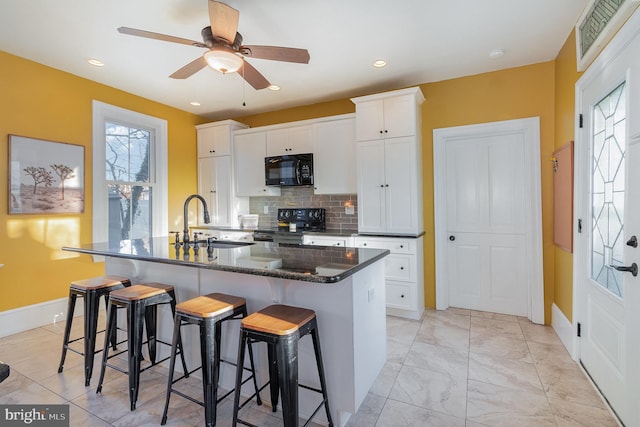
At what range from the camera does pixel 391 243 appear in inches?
135

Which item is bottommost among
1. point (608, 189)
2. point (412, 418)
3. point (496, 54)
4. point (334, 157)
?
point (412, 418)

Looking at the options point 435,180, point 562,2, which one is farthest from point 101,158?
point 562,2

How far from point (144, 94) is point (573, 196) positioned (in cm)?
486

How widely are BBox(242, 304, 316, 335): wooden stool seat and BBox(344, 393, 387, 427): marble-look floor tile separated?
711mm

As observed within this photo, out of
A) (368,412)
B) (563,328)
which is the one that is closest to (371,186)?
(563,328)

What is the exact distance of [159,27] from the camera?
2.53m

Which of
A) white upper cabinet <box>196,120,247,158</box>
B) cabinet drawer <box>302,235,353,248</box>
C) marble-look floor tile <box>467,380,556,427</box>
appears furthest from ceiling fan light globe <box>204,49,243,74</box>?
marble-look floor tile <box>467,380,556,427</box>

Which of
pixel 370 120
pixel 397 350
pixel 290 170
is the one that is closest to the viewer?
pixel 397 350

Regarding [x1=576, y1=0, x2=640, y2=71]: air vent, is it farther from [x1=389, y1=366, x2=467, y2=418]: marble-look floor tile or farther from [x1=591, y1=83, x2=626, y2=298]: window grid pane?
[x1=389, y1=366, x2=467, y2=418]: marble-look floor tile

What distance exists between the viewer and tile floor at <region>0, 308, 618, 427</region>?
1771 millimetres

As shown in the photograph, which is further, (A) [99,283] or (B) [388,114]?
(B) [388,114]

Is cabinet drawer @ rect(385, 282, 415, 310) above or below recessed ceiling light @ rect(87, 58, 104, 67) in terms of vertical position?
below

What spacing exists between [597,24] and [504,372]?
8.14ft

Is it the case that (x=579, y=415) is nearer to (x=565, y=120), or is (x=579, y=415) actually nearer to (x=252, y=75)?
(x=565, y=120)
